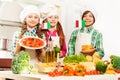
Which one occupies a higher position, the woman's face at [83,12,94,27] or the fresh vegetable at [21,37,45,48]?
the woman's face at [83,12,94,27]

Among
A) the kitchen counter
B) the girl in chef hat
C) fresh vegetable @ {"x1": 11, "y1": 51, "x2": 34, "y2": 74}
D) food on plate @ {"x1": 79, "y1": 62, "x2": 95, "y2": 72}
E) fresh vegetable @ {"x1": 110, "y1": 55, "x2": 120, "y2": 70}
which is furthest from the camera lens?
the girl in chef hat

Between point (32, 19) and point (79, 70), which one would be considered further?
point (32, 19)

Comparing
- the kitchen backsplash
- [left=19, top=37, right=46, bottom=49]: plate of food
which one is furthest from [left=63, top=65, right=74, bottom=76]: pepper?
the kitchen backsplash

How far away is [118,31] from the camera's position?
2.72m

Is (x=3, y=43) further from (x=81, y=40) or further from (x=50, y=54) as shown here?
(x=50, y=54)

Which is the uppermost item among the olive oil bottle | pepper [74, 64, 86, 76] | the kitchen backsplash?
the kitchen backsplash

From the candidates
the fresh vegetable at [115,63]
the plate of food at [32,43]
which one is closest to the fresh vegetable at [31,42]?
the plate of food at [32,43]

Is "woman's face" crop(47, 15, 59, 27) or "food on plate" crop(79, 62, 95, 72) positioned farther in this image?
"woman's face" crop(47, 15, 59, 27)

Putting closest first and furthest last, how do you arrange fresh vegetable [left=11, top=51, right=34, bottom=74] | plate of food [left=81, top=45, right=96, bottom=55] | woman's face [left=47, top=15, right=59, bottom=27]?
fresh vegetable [left=11, top=51, right=34, bottom=74] → plate of food [left=81, top=45, right=96, bottom=55] → woman's face [left=47, top=15, right=59, bottom=27]

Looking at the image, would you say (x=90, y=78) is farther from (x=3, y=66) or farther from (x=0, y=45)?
(x=0, y=45)

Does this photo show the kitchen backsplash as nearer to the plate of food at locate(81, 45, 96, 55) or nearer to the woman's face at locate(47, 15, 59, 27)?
the woman's face at locate(47, 15, 59, 27)

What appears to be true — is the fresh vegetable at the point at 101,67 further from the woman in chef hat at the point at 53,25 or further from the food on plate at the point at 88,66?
the woman in chef hat at the point at 53,25

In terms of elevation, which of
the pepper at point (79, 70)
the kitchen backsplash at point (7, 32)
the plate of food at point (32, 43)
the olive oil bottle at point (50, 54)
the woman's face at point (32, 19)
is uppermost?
the woman's face at point (32, 19)

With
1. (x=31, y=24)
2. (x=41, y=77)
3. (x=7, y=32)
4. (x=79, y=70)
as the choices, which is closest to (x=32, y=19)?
(x=31, y=24)
